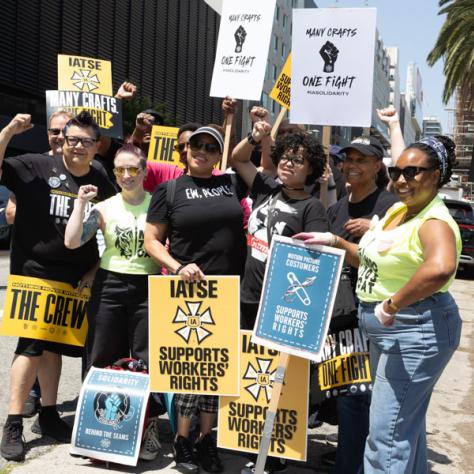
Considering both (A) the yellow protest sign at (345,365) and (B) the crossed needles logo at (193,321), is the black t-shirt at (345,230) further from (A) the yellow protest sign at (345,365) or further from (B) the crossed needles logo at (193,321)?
(B) the crossed needles logo at (193,321)

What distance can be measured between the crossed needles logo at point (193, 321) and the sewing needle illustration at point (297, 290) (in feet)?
1.89

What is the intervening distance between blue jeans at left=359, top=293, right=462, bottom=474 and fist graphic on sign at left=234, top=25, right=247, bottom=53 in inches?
135

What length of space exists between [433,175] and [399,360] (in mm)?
820

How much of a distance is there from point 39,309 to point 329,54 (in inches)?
102

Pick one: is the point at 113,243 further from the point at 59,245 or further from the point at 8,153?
the point at 8,153

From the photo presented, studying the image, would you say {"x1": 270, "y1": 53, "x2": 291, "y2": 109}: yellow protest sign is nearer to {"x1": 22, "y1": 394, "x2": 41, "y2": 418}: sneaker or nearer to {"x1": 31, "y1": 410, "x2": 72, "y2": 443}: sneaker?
{"x1": 22, "y1": 394, "x2": 41, "y2": 418}: sneaker

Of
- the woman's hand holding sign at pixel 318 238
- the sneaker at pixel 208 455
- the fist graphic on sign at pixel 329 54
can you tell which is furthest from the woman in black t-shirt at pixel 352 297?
the fist graphic on sign at pixel 329 54

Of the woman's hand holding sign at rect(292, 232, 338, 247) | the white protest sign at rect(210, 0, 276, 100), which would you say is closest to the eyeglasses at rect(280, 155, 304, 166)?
the woman's hand holding sign at rect(292, 232, 338, 247)

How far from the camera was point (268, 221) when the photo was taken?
12.8 feet

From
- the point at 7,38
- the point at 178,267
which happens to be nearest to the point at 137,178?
the point at 178,267

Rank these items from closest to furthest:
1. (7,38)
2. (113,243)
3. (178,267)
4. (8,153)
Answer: (178,267) → (113,243) → (7,38) → (8,153)

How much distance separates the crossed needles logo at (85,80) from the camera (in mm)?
6387

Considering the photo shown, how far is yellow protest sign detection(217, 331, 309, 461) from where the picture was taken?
3.85 m

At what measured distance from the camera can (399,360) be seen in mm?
2930
